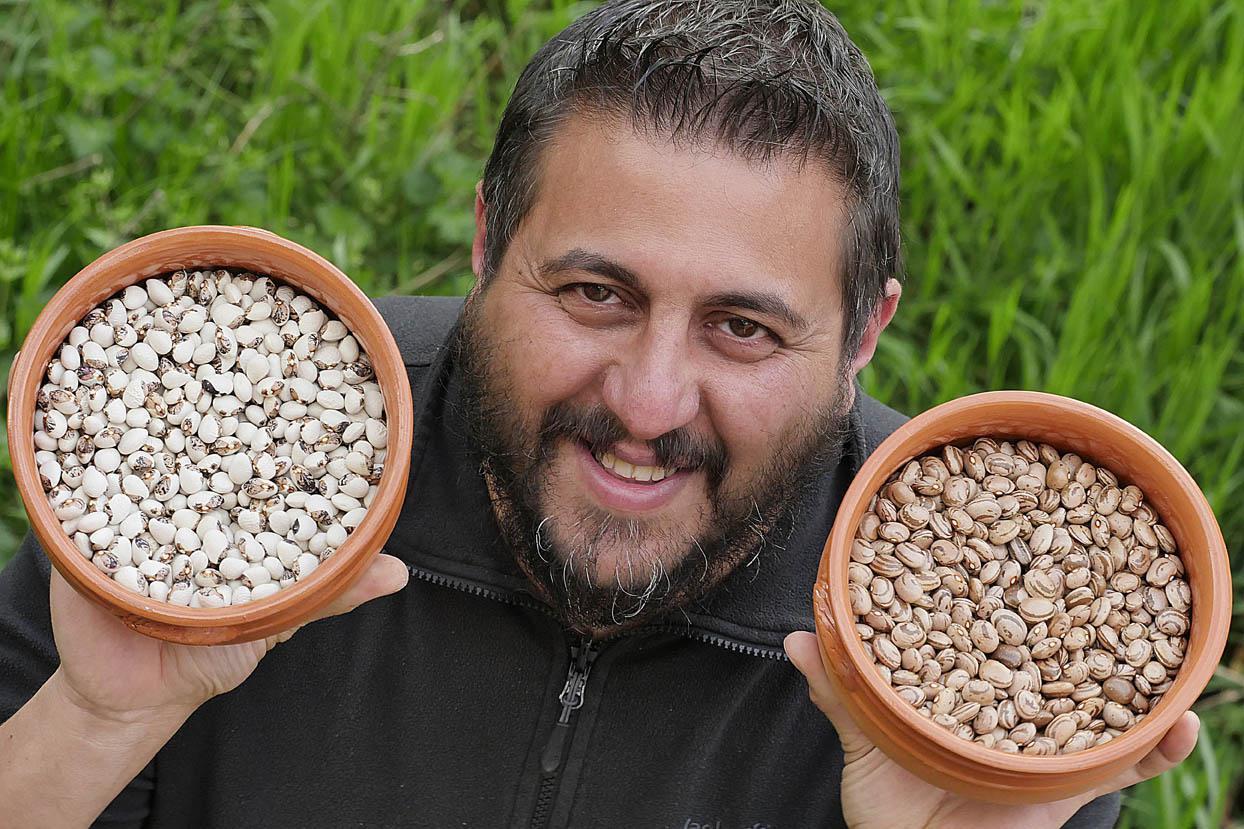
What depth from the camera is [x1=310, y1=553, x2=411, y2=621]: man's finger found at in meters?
1.51

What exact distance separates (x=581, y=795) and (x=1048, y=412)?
2.75 ft

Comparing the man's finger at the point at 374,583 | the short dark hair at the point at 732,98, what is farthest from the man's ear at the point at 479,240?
the man's finger at the point at 374,583

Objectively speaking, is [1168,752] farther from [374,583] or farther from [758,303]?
[374,583]

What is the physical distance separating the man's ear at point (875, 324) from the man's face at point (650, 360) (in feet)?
0.43

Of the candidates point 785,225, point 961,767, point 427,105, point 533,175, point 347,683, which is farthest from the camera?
point 427,105

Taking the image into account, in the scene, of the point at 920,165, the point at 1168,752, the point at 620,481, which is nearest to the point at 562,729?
the point at 620,481

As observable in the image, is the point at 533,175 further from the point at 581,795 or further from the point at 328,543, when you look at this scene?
the point at 581,795

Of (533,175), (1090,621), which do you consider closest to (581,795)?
(1090,621)

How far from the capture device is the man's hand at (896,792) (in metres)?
1.56

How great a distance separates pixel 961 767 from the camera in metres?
1.40

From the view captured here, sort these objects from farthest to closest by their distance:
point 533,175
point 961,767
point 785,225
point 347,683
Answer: point 347,683 → point 533,175 → point 785,225 → point 961,767

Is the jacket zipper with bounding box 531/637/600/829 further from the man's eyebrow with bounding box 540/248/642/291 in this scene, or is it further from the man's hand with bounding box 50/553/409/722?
the man's eyebrow with bounding box 540/248/642/291

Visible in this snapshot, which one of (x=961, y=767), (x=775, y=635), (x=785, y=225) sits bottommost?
(x=775, y=635)

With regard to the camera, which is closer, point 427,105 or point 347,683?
point 347,683
